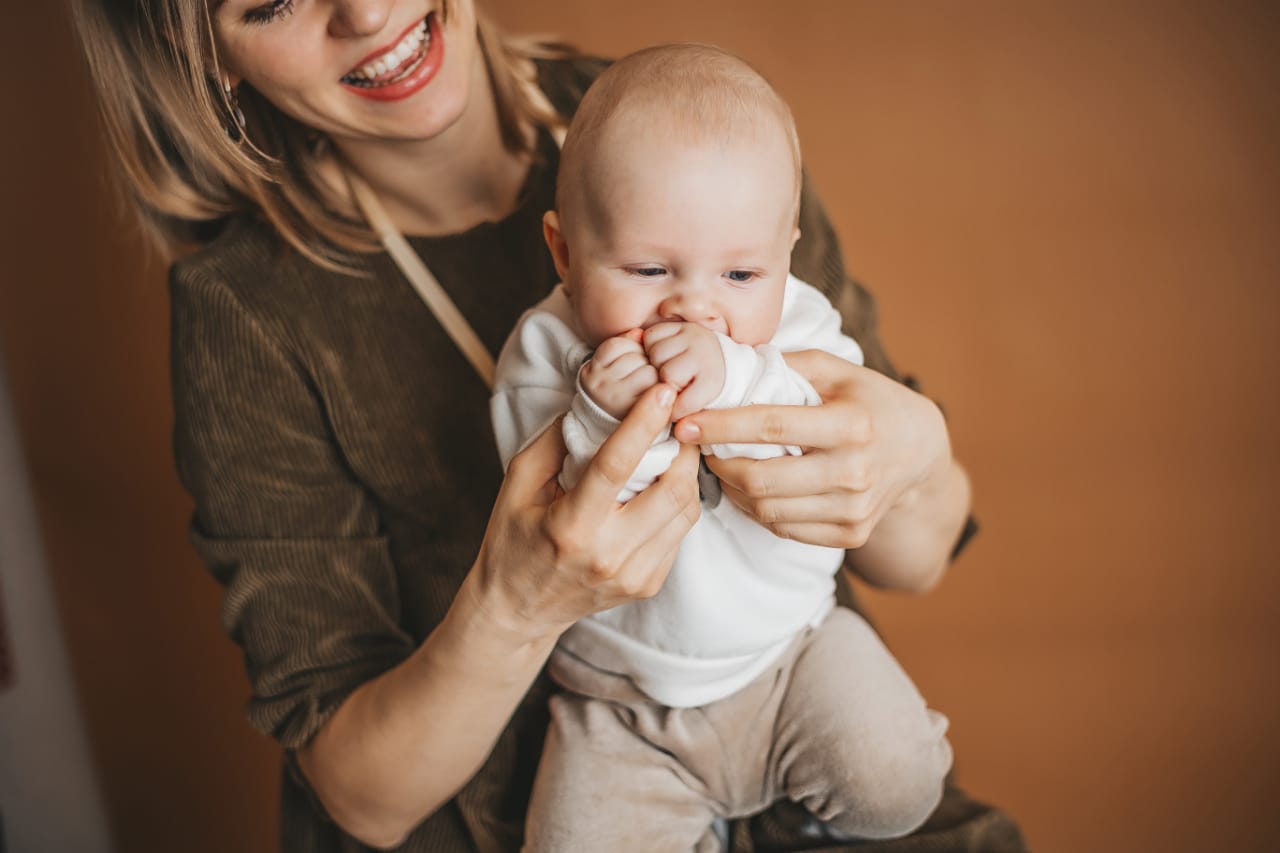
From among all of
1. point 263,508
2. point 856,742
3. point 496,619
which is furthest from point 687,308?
point 263,508

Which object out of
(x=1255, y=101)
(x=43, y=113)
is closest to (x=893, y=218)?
(x=1255, y=101)

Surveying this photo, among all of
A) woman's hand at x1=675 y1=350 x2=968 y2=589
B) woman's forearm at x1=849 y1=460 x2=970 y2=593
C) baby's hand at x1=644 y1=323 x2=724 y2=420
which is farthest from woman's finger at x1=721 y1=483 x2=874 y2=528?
woman's forearm at x1=849 y1=460 x2=970 y2=593

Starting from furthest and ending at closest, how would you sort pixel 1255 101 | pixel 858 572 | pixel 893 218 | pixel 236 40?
pixel 893 218 → pixel 1255 101 → pixel 858 572 → pixel 236 40

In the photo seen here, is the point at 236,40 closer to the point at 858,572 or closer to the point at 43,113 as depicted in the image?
the point at 858,572

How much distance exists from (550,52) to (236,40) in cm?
44

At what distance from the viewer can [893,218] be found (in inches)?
94.9

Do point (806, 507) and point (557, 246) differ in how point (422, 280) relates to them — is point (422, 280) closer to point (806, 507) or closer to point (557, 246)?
point (557, 246)

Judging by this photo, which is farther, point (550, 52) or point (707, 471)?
point (550, 52)

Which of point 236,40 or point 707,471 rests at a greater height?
point 236,40

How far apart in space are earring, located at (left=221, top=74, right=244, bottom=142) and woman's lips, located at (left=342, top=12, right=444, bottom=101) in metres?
0.12

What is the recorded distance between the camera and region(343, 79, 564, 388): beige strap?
46.1 inches

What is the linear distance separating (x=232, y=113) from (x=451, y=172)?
9.2 inches

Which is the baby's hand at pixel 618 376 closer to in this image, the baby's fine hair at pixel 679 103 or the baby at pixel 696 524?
the baby at pixel 696 524

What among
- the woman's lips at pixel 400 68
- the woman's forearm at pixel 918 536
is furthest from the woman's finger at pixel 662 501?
the woman's lips at pixel 400 68
